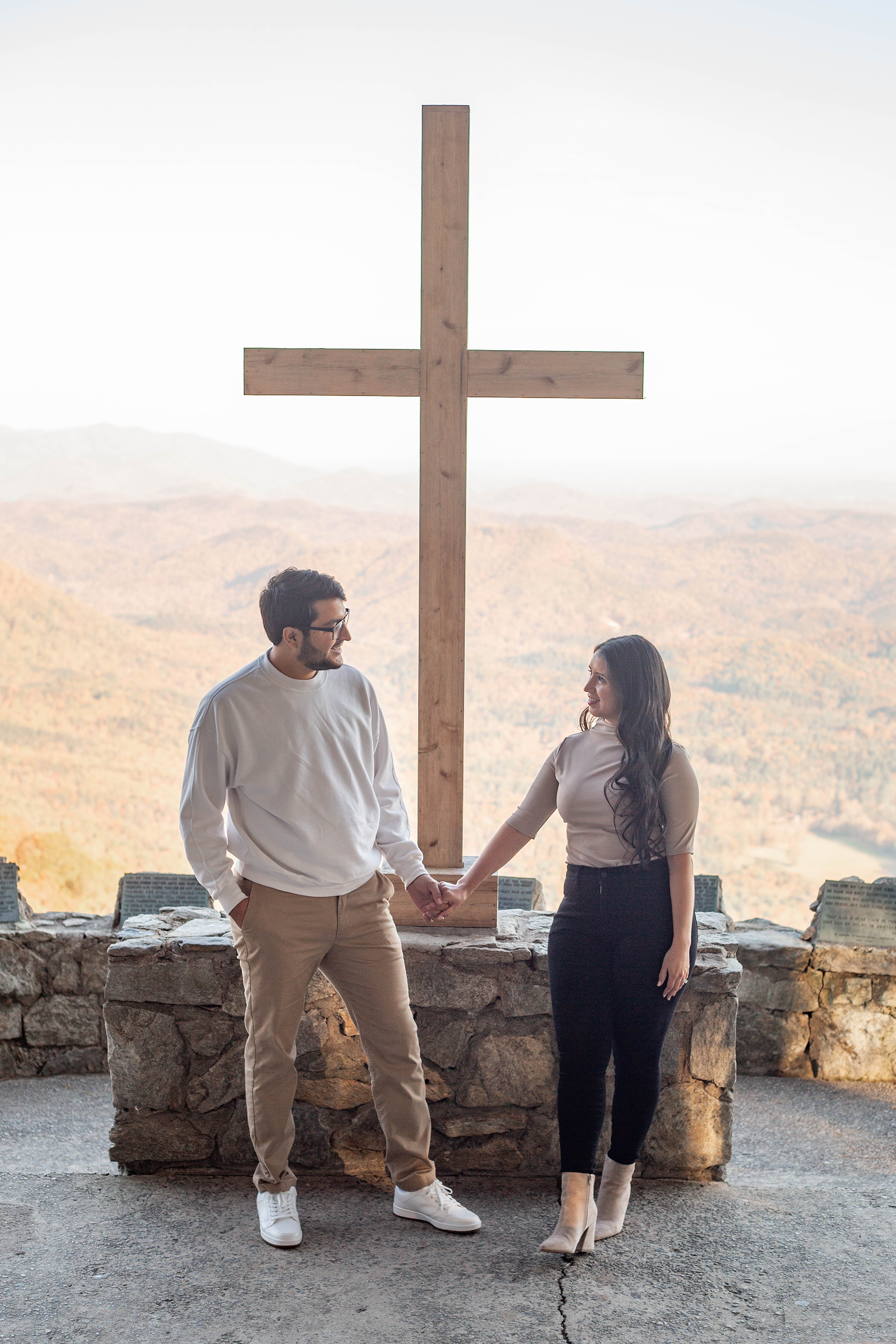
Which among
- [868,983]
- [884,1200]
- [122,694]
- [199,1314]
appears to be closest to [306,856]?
[199,1314]

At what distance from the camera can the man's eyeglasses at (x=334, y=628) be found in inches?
89.4

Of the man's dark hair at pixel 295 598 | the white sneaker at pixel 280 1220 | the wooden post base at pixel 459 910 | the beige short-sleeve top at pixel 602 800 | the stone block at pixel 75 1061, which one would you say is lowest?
the stone block at pixel 75 1061

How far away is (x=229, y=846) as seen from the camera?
Result: 2293 millimetres

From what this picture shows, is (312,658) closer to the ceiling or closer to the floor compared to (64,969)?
closer to the ceiling

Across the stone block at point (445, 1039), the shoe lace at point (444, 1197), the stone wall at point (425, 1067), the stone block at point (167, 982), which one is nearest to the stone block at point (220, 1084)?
Answer: the stone wall at point (425, 1067)

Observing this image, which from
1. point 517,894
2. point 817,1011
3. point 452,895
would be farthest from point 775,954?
point 452,895

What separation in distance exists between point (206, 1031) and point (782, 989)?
2445 millimetres

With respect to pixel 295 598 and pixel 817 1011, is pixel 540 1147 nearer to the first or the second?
pixel 295 598

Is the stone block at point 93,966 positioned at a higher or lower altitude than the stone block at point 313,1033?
lower

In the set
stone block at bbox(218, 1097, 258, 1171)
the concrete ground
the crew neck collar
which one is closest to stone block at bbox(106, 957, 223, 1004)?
stone block at bbox(218, 1097, 258, 1171)

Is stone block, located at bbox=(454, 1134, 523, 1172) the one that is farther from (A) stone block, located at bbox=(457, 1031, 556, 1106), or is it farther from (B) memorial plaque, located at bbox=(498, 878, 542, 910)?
(B) memorial plaque, located at bbox=(498, 878, 542, 910)

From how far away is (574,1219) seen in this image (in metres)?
2.18

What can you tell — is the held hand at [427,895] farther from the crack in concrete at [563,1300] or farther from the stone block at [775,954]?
the stone block at [775,954]

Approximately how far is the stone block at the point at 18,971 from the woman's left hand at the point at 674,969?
2810 millimetres
